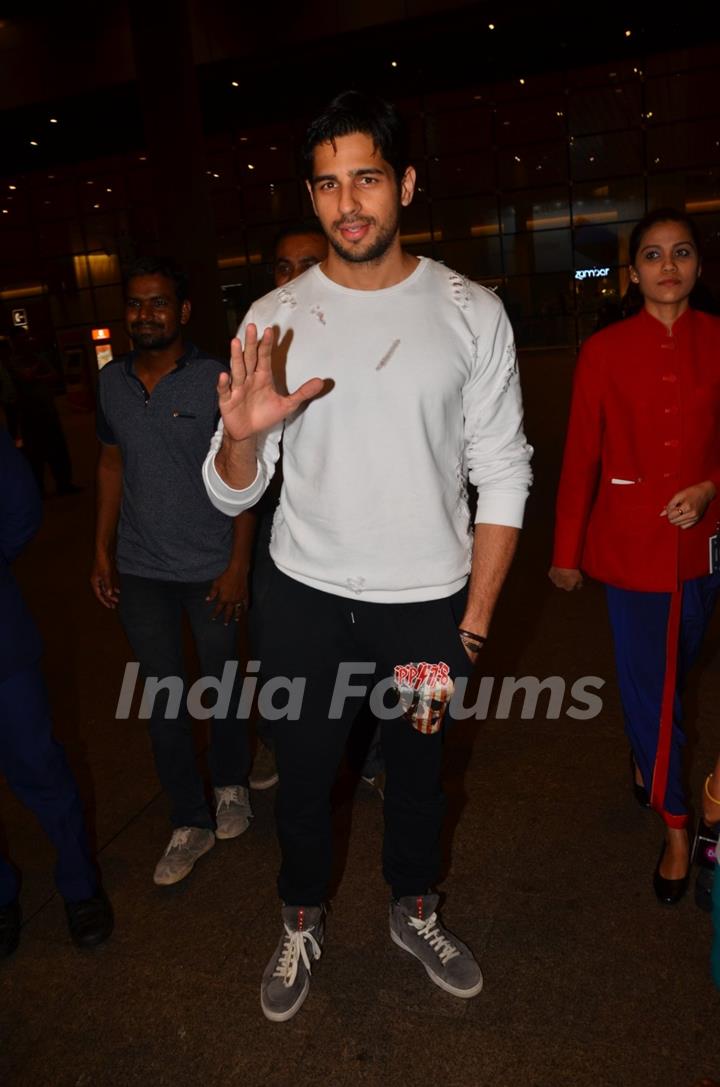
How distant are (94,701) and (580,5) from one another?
16.0 m

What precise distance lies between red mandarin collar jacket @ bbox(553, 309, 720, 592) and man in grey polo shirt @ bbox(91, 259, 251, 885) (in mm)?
1148

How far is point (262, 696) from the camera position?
2449 mm

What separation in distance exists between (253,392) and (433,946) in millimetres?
1557

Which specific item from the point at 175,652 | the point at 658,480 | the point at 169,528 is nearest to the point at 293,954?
the point at 175,652

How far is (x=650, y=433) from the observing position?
2.57m

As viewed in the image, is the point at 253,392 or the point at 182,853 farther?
the point at 182,853

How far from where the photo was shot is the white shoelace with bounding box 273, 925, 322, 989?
2.31 meters

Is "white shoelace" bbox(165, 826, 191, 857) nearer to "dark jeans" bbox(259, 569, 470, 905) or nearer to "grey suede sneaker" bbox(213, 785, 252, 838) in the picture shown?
"grey suede sneaker" bbox(213, 785, 252, 838)

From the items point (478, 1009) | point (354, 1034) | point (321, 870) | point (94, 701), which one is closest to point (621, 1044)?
point (478, 1009)

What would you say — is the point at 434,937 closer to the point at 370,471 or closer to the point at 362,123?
the point at 370,471

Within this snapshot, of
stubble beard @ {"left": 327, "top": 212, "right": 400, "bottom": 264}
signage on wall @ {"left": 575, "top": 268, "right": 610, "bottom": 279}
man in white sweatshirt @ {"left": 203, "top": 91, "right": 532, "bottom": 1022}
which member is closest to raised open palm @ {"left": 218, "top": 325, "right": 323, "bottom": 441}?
man in white sweatshirt @ {"left": 203, "top": 91, "right": 532, "bottom": 1022}

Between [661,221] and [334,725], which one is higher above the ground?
[661,221]

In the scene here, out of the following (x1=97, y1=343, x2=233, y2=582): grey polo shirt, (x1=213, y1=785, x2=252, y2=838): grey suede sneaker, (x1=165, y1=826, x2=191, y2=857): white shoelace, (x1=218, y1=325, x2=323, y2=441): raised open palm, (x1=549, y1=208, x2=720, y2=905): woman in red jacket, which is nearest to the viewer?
(x1=218, y1=325, x2=323, y2=441): raised open palm

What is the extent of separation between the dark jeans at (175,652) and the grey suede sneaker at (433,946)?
845 millimetres
